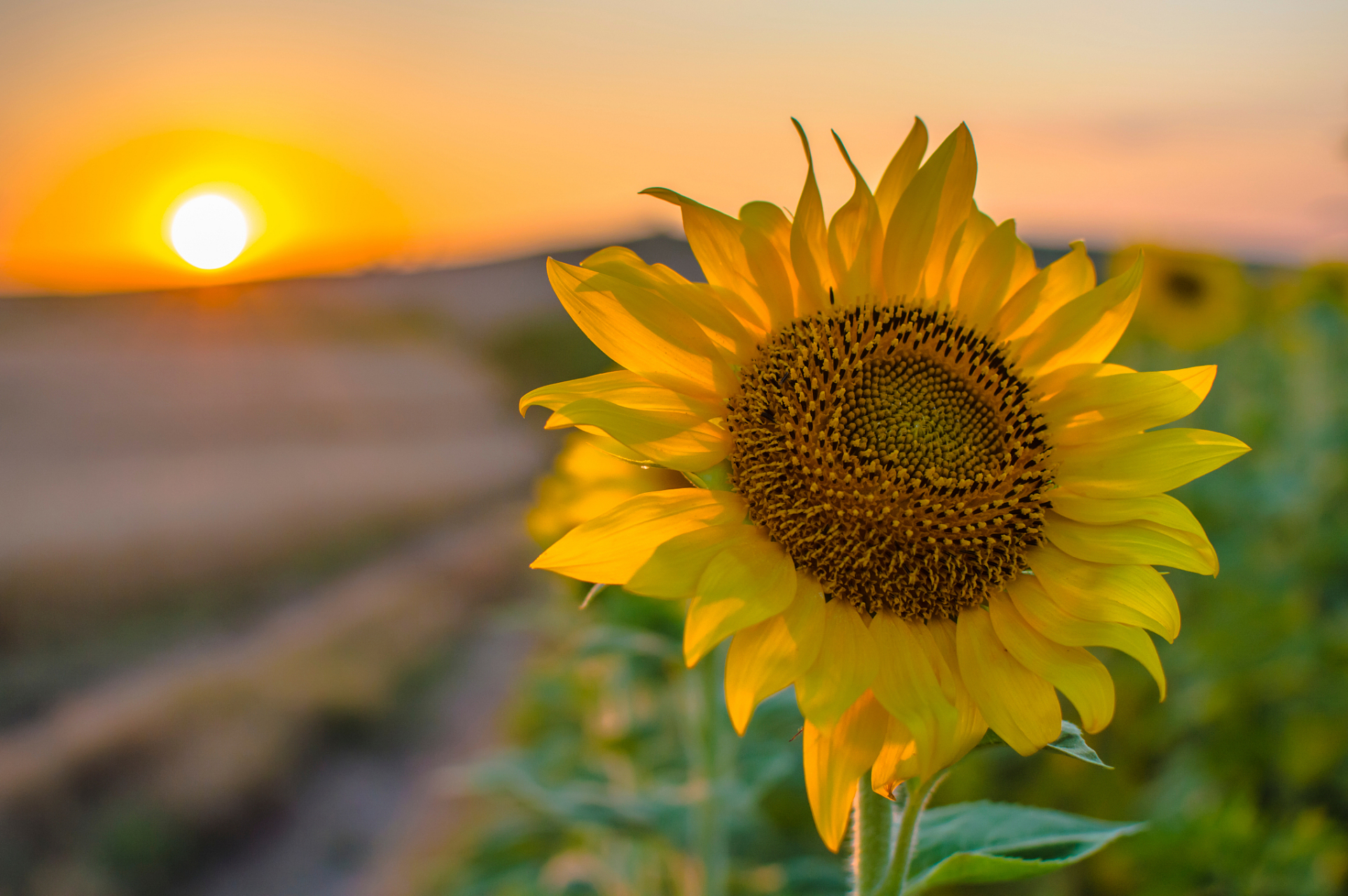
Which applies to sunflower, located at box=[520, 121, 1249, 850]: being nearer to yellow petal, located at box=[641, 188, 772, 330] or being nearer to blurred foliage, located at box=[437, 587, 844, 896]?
yellow petal, located at box=[641, 188, 772, 330]

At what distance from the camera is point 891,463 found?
3.43ft

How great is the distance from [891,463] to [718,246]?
329 mm

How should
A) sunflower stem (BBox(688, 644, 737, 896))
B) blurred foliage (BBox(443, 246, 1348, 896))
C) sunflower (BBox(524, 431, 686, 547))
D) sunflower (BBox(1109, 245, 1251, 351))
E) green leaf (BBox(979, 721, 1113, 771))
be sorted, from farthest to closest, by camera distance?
sunflower (BBox(1109, 245, 1251, 351)), blurred foliage (BBox(443, 246, 1348, 896)), sunflower stem (BBox(688, 644, 737, 896)), sunflower (BBox(524, 431, 686, 547)), green leaf (BBox(979, 721, 1113, 771))

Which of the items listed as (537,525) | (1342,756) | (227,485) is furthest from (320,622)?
(1342,756)

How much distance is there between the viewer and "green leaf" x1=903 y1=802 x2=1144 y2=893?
0.98 meters

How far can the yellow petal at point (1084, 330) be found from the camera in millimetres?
1050

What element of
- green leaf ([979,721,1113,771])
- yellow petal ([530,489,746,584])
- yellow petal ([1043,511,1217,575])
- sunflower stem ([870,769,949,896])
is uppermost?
yellow petal ([530,489,746,584])

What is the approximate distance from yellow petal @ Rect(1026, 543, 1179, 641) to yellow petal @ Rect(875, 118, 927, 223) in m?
0.47

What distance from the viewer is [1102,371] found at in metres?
1.07

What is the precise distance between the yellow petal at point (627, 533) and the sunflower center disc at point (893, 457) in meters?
0.08

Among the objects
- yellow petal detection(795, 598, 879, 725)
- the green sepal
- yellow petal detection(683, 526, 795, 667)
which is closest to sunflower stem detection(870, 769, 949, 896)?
yellow petal detection(795, 598, 879, 725)

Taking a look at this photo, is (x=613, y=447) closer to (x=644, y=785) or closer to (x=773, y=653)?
(x=773, y=653)

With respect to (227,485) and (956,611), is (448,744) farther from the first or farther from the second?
(956,611)

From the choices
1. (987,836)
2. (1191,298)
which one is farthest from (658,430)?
(1191,298)
